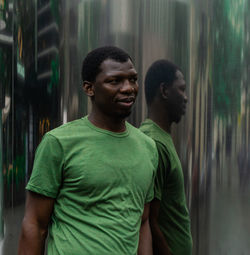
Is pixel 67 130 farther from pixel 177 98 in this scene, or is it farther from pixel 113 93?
Answer: pixel 177 98

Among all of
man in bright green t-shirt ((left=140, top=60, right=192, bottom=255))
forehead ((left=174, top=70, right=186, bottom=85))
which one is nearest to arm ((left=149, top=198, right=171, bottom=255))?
man in bright green t-shirt ((left=140, top=60, right=192, bottom=255))

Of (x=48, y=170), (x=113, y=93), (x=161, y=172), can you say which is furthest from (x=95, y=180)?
(x=161, y=172)

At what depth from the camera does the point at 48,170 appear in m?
2.18

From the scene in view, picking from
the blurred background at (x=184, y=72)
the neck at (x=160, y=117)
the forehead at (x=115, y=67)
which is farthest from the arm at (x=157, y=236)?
the forehead at (x=115, y=67)

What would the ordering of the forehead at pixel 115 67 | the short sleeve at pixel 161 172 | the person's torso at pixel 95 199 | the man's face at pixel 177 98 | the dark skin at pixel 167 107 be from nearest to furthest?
the person's torso at pixel 95 199 < the forehead at pixel 115 67 < the short sleeve at pixel 161 172 < the dark skin at pixel 167 107 < the man's face at pixel 177 98

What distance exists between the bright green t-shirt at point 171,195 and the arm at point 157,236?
0.09ft

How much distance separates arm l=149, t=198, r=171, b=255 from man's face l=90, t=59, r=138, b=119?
0.82 metres

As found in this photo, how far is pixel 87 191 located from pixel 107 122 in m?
0.38

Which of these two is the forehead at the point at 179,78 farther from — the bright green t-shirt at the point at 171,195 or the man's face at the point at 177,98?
the bright green t-shirt at the point at 171,195

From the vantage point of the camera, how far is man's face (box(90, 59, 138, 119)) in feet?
7.39

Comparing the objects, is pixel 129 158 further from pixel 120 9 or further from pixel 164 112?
pixel 120 9

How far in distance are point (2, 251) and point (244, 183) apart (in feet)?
6.03

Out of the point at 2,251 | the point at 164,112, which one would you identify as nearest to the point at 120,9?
the point at 164,112

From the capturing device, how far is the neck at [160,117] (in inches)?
119
